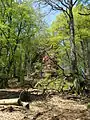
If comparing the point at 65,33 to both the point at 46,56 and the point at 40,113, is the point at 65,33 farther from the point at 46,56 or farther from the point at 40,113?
the point at 40,113

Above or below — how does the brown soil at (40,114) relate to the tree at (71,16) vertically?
below

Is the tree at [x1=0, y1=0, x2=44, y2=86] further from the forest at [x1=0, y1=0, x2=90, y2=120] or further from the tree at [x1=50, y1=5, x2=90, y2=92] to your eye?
the tree at [x1=50, y1=5, x2=90, y2=92]

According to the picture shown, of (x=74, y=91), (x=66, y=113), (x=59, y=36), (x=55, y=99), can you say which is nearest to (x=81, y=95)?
(x=74, y=91)

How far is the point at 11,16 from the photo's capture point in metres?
34.2

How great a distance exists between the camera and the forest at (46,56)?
1496 cm

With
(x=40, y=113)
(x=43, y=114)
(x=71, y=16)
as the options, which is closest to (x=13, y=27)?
(x=71, y=16)

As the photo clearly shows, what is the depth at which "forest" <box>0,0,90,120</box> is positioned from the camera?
1496cm

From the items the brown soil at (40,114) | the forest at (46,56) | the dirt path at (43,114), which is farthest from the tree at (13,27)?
the dirt path at (43,114)

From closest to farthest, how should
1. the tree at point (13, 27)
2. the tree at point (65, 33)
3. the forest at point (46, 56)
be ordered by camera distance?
the forest at point (46, 56) < the tree at point (13, 27) < the tree at point (65, 33)

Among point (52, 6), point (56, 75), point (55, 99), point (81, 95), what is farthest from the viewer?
point (52, 6)

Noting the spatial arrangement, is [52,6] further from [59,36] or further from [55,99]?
[59,36]

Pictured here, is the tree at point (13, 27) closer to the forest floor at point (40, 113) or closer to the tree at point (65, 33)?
the tree at point (65, 33)

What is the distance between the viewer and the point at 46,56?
103 ft

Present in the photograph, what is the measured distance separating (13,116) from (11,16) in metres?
24.5
